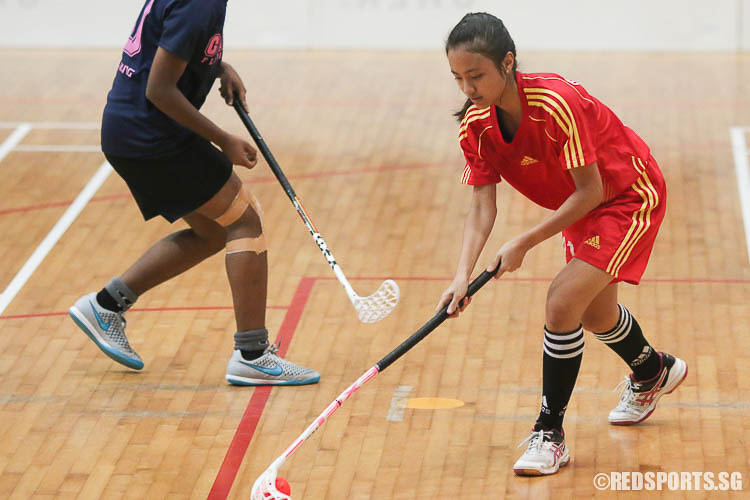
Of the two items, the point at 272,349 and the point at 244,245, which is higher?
the point at 244,245

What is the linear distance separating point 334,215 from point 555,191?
2674 millimetres

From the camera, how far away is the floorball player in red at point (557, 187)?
3.06 meters

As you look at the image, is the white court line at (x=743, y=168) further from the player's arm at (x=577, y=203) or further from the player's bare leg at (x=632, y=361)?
the player's arm at (x=577, y=203)

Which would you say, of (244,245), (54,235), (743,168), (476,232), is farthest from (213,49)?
(743,168)

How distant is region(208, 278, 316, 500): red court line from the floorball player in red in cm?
85

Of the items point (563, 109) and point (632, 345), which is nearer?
point (563, 109)

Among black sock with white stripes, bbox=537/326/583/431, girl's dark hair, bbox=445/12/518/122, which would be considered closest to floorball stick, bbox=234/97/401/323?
black sock with white stripes, bbox=537/326/583/431

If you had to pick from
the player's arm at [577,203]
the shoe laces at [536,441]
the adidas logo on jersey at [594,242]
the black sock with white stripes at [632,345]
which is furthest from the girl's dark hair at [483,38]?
the shoe laces at [536,441]

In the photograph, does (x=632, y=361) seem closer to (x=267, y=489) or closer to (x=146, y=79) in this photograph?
(x=267, y=489)

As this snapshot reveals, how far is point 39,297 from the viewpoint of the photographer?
4.91 m

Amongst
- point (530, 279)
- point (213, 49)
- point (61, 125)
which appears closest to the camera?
point (213, 49)

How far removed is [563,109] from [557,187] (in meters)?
0.33

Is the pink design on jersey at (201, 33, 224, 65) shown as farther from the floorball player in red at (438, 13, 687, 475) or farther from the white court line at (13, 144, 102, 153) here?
the white court line at (13, 144, 102, 153)

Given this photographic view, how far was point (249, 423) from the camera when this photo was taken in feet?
12.4
